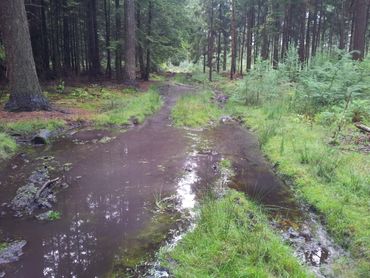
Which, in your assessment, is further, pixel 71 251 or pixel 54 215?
pixel 54 215

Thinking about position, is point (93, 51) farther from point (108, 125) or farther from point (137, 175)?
point (137, 175)

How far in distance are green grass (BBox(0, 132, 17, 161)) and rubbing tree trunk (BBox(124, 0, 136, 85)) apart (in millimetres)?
11511

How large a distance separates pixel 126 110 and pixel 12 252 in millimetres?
9215

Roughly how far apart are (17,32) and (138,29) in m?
11.7

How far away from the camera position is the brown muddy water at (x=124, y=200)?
14.3ft

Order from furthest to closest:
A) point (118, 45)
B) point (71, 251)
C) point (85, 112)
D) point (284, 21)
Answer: point (284, 21) < point (118, 45) < point (85, 112) < point (71, 251)

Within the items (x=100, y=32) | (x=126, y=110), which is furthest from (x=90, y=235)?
(x=100, y=32)

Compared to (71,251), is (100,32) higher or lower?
higher

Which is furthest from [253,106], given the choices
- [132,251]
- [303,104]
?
[132,251]

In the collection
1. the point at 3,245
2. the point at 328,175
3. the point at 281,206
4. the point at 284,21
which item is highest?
the point at 284,21

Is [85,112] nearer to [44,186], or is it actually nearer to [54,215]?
[44,186]

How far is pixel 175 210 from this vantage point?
5.63 metres

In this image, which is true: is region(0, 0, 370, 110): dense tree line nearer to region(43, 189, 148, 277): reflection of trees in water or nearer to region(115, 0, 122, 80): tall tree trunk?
region(115, 0, 122, 80): tall tree trunk

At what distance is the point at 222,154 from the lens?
8.92m
